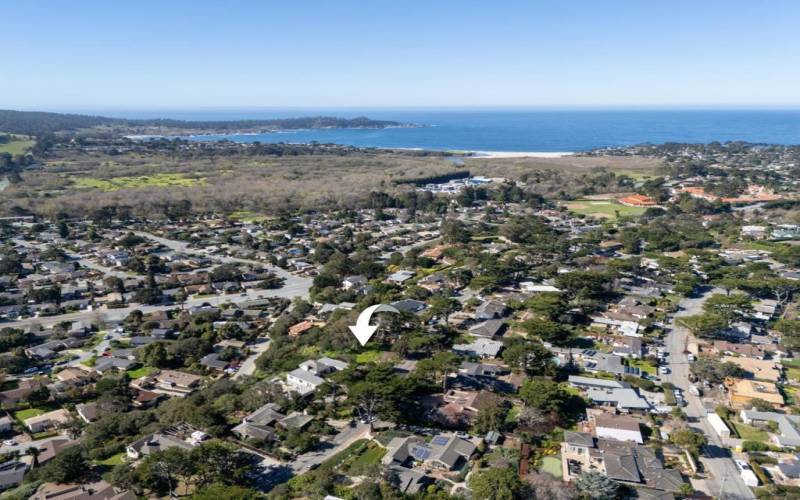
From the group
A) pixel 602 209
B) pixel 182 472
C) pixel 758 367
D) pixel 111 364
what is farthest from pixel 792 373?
pixel 602 209

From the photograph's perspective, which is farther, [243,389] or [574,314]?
[574,314]

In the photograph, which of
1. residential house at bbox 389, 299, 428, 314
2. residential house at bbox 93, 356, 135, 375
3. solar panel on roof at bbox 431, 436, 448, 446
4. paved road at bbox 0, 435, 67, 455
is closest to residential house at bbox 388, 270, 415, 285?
residential house at bbox 389, 299, 428, 314

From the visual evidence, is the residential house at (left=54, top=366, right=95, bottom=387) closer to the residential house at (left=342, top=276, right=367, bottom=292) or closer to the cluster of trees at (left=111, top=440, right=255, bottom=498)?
the cluster of trees at (left=111, top=440, right=255, bottom=498)

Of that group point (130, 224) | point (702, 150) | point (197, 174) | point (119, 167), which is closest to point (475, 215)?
point (130, 224)

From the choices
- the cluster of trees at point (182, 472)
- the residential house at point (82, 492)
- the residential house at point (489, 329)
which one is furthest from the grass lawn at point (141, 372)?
the residential house at point (489, 329)

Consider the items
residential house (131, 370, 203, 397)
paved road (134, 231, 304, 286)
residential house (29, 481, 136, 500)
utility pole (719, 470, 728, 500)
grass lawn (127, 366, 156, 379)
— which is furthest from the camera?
paved road (134, 231, 304, 286)

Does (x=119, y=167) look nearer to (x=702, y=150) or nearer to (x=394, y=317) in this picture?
(x=394, y=317)
